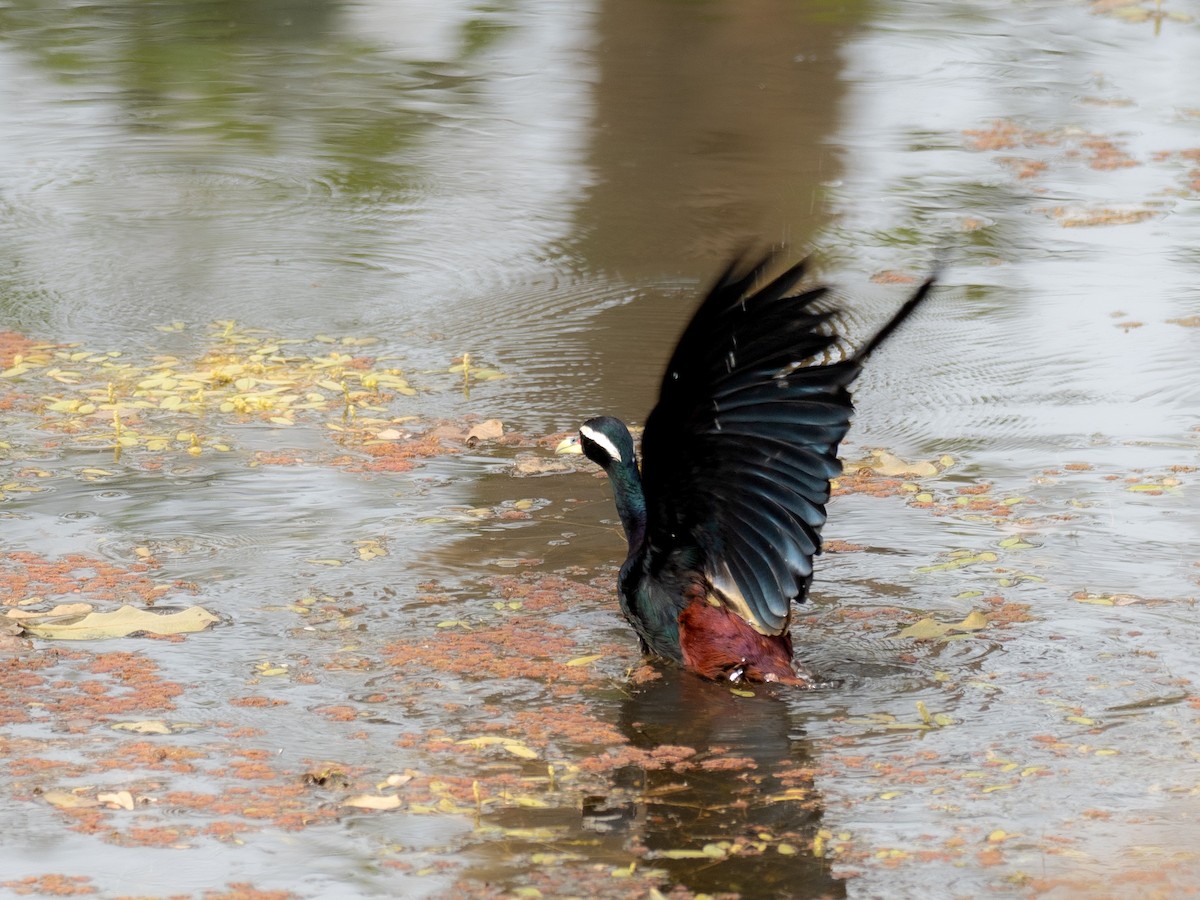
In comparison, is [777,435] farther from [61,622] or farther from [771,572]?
[61,622]

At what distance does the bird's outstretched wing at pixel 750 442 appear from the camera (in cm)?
432

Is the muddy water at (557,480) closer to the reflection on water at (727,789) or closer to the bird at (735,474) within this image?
the reflection on water at (727,789)

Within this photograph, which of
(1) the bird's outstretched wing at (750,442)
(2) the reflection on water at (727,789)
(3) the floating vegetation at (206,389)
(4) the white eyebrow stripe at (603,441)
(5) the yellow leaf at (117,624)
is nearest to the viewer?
(2) the reflection on water at (727,789)

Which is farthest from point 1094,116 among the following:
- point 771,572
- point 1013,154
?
point 771,572

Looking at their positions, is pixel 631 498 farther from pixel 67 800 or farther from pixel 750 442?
pixel 67 800

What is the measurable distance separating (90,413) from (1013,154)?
19.0ft

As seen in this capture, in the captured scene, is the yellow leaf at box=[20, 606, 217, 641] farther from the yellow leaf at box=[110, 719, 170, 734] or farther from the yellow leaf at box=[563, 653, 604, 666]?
the yellow leaf at box=[563, 653, 604, 666]

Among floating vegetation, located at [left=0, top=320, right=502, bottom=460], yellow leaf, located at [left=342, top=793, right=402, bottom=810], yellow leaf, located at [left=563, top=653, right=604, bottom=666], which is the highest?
yellow leaf, located at [left=342, top=793, right=402, bottom=810]


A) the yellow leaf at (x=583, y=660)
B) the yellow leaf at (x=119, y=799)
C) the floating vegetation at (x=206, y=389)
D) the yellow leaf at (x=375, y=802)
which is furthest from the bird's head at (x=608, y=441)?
the floating vegetation at (x=206, y=389)

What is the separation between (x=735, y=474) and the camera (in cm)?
453

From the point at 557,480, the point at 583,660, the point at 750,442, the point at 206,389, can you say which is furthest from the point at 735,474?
the point at 206,389

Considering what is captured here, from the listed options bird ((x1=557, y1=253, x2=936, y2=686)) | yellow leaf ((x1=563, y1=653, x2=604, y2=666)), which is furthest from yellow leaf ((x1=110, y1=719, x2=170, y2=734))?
bird ((x1=557, y1=253, x2=936, y2=686))

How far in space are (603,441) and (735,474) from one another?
15.7 inches

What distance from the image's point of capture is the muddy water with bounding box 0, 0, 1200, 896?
155 inches
